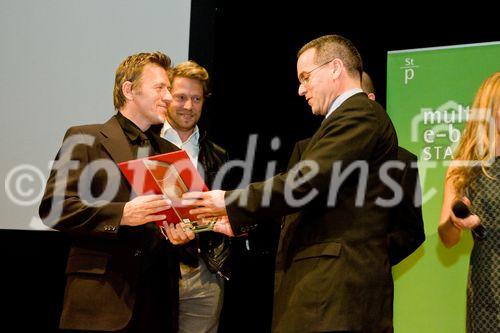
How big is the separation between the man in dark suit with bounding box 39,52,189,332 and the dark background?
1285 mm

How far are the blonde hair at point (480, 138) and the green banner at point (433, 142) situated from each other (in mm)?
838

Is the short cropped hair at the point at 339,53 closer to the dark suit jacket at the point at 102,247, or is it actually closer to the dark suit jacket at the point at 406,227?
the dark suit jacket at the point at 406,227

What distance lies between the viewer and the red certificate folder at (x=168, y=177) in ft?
7.47

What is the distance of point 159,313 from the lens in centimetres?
253

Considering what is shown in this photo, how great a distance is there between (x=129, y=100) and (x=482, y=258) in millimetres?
1718

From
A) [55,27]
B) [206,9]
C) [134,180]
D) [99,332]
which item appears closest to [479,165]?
[134,180]

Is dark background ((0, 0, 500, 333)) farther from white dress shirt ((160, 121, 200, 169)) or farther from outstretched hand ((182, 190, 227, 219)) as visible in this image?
outstretched hand ((182, 190, 227, 219))

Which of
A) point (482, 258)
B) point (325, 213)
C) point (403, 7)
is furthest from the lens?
point (403, 7)

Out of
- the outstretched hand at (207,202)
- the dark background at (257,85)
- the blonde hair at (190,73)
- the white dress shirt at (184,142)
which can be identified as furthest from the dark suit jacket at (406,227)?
the dark background at (257,85)

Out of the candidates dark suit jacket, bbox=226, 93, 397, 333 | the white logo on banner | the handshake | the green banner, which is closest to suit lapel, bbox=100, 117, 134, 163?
the handshake

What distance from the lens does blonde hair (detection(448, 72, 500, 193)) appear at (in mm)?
2803

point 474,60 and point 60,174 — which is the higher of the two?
point 474,60

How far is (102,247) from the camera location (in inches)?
96.1

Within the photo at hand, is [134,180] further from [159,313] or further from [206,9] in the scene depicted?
[206,9]
